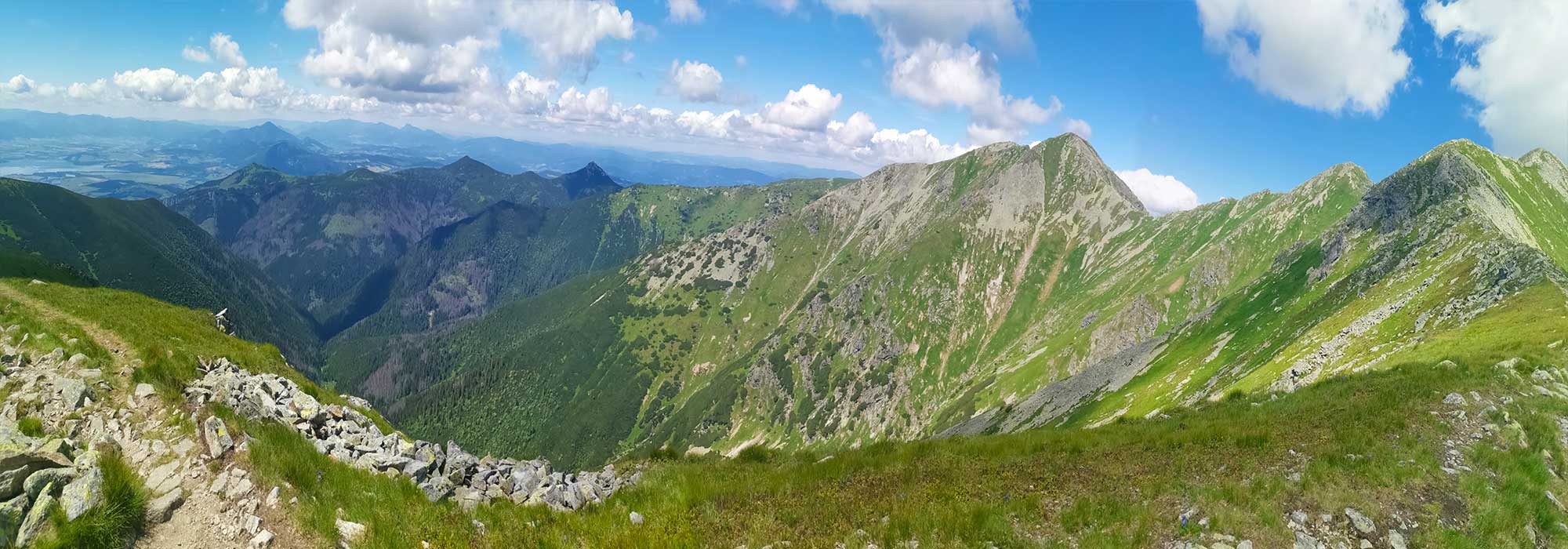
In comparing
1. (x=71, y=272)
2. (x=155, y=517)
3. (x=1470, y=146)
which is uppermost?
(x=1470, y=146)

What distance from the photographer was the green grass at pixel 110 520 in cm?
917

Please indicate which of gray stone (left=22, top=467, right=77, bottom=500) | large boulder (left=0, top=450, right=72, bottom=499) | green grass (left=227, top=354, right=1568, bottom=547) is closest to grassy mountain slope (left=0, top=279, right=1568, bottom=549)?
green grass (left=227, top=354, right=1568, bottom=547)

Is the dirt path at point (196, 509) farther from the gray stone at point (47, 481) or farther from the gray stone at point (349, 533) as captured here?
the gray stone at point (47, 481)

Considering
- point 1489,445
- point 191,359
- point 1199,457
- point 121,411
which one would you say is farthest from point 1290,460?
point 191,359

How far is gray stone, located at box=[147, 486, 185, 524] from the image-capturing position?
10.6 meters

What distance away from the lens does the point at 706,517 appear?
1414 cm

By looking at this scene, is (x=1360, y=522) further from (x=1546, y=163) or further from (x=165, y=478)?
(x=1546, y=163)

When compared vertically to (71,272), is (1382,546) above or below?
above

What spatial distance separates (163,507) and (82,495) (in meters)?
1.19

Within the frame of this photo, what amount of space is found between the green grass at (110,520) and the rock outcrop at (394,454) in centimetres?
272

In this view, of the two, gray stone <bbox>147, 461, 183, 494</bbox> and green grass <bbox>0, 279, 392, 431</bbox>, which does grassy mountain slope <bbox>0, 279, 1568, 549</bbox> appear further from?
gray stone <bbox>147, 461, 183, 494</bbox>

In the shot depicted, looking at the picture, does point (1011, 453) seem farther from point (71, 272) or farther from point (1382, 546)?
point (71, 272)

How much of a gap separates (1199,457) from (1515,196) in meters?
151

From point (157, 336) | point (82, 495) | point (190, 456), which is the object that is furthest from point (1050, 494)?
point (157, 336)
